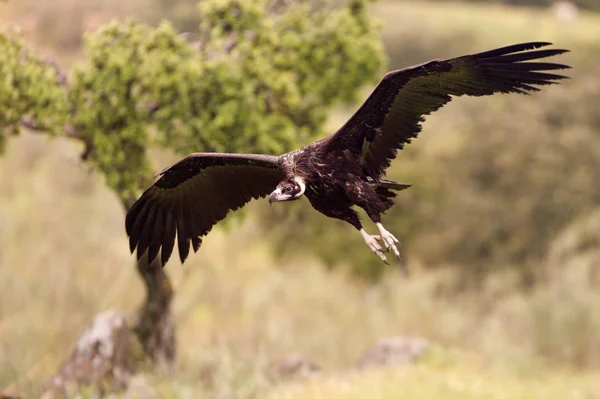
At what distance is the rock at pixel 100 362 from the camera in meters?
11.2

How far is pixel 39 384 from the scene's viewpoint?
40.3 feet

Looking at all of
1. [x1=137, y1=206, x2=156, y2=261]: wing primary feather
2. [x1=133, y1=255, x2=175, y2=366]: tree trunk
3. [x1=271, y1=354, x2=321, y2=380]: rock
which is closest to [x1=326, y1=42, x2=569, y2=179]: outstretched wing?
[x1=137, y1=206, x2=156, y2=261]: wing primary feather

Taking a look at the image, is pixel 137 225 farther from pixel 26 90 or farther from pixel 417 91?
pixel 417 91

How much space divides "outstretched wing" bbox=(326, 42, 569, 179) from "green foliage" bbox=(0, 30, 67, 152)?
414cm

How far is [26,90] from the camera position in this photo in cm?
1021

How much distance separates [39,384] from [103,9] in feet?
77.6

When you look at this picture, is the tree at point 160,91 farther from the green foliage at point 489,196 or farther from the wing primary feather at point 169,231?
the green foliage at point 489,196

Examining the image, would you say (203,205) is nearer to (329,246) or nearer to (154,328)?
(154,328)

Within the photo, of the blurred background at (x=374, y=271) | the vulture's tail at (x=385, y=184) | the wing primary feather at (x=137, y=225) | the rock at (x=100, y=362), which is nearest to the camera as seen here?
the vulture's tail at (x=385, y=184)

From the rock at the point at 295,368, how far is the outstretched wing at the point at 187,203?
480 cm

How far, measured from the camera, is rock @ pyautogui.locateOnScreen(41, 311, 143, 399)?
11.2 metres

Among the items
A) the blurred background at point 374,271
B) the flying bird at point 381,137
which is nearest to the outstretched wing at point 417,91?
the flying bird at point 381,137

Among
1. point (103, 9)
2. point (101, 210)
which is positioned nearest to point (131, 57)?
point (101, 210)

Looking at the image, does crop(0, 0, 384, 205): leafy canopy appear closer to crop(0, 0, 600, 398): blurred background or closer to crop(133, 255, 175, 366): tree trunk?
crop(0, 0, 600, 398): blurred background
